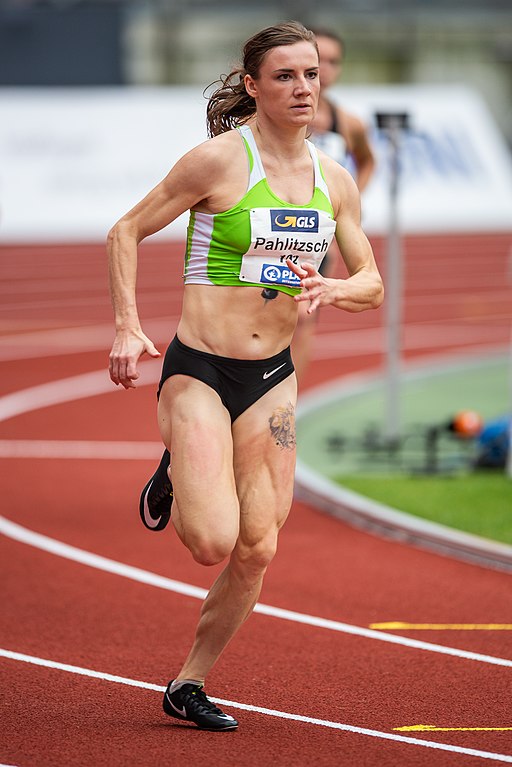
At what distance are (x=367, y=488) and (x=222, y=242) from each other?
15.1ft

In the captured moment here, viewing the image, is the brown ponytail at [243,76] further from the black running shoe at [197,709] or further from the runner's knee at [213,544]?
the black running shoe at [197,709]

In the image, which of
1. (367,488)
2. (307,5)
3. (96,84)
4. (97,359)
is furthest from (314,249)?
(307,5)

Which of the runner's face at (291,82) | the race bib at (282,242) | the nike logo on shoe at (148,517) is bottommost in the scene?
the nike logo on shoe at (148,517)

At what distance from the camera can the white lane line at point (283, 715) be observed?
449cm

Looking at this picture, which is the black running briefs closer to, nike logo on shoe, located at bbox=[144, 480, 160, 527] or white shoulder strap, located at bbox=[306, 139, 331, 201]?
nike logo on shoe, located at bbox=[144, 480, 160, 527]

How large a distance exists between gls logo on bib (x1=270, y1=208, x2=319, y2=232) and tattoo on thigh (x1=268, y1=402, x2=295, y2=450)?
0.59 meters

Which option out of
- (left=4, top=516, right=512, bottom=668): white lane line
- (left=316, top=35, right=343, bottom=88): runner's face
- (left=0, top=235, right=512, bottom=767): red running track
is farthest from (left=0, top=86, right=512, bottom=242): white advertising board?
(left=4, top=516, right=512, bottom=668): white lane line

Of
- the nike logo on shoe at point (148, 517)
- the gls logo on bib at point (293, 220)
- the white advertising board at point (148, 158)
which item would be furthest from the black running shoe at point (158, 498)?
the white advertising board at point (148, 158)

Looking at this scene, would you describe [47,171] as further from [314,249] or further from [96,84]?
Result: [314,249]

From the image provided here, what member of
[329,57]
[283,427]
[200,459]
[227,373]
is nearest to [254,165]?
[227,373]

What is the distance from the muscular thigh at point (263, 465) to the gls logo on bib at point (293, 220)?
21.8 inches

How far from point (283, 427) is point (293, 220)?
678 millimetres

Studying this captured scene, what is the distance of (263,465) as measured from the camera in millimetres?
4641

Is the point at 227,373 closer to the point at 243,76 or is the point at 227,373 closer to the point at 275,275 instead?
the point at 275,275
